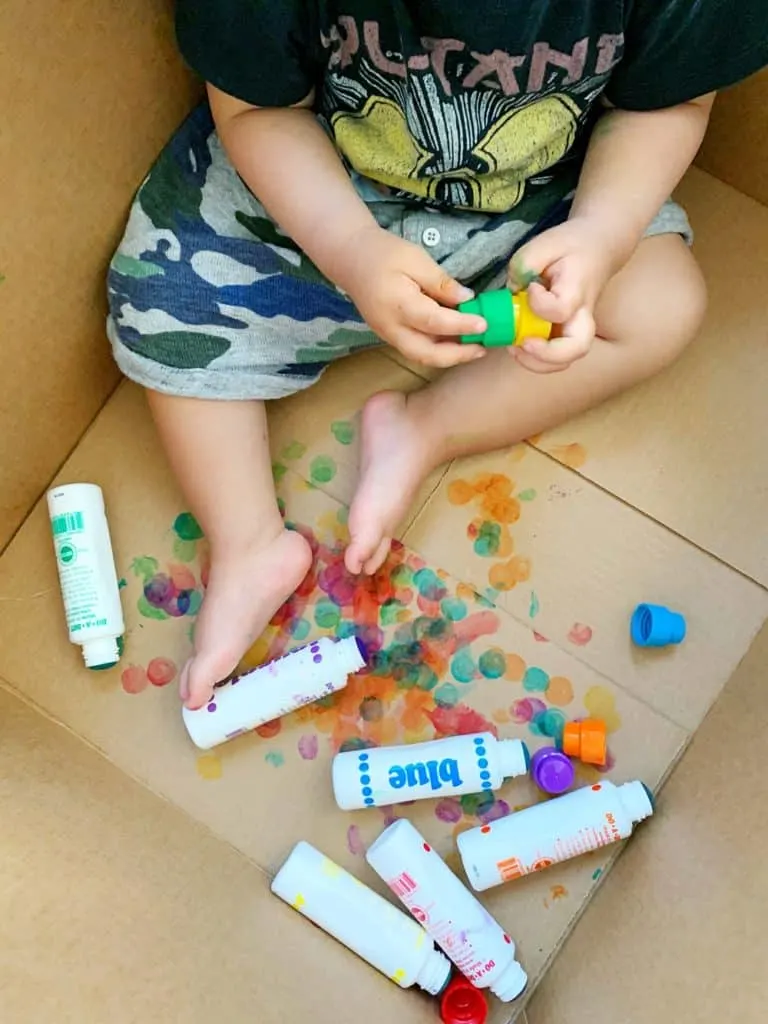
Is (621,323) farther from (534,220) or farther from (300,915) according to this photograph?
(300,915)

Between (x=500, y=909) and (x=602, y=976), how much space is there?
4.6 inches

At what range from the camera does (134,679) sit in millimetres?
917

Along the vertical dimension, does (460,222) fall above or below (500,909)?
above

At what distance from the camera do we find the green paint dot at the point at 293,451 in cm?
96

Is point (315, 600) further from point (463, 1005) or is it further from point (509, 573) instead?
point (463, 1005)

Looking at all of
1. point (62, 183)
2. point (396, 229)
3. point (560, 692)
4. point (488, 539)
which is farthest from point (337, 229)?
point (560, 692)

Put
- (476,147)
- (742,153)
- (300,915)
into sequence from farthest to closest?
(742,153) → (300,915) → (476,147)

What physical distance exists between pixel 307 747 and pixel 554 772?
20cm

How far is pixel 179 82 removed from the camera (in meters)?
0.86

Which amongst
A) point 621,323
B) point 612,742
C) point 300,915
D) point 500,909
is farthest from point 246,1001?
point 621,323

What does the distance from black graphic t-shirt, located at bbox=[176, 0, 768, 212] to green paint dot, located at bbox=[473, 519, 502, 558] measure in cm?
29

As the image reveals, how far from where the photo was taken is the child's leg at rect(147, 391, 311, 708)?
0.87 meters

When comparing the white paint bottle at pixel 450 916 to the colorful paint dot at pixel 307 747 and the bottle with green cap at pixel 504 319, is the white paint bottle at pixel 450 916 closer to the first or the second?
the colorful paint dot at pixel 307 747

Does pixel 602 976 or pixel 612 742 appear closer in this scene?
pixel 602 976
